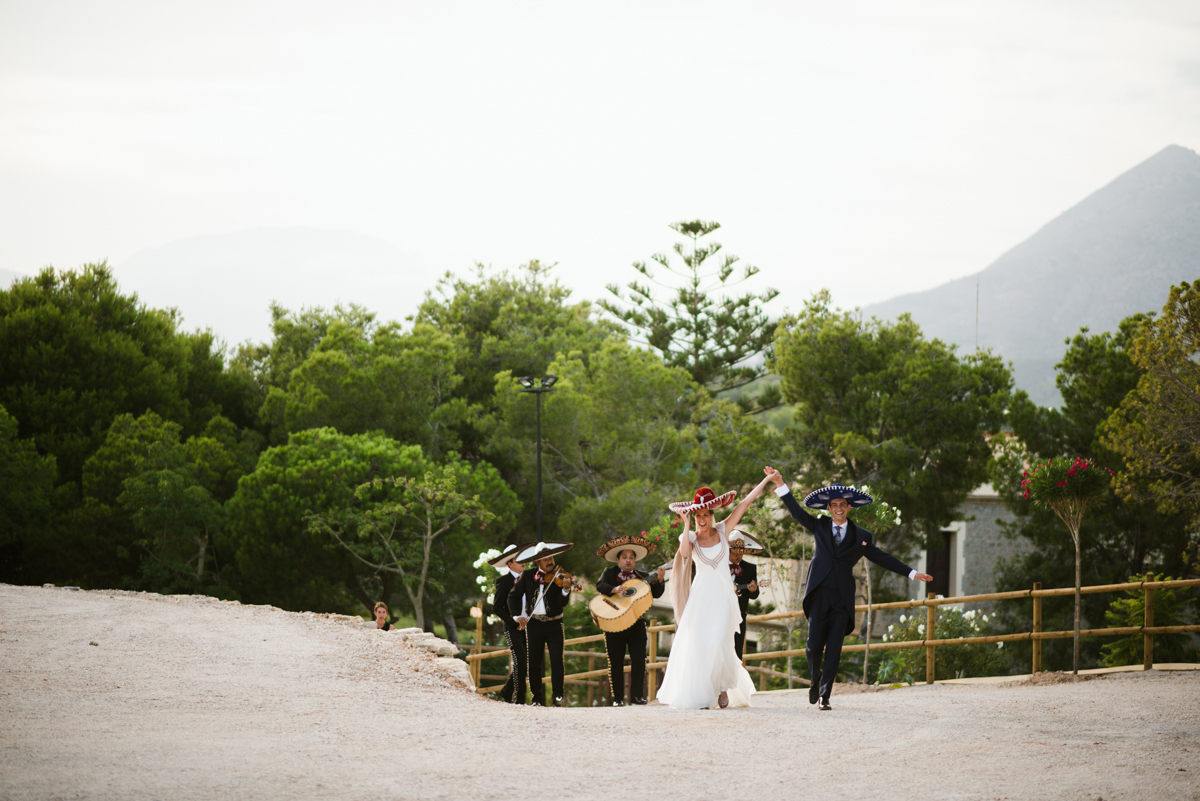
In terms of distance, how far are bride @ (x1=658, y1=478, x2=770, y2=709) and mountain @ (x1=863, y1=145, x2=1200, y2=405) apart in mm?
135392

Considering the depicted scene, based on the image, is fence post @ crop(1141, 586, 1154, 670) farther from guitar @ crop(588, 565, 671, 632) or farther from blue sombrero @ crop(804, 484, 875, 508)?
guitar @ crop(588, 565, 671, 632)

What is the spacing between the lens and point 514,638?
10477 millimetres

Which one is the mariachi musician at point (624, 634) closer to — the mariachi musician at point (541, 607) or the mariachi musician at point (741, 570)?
the mariachi musician at point (541, 607)

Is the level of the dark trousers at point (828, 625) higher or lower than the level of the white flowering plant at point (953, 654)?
higher

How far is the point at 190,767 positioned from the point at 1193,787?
5.03 metres

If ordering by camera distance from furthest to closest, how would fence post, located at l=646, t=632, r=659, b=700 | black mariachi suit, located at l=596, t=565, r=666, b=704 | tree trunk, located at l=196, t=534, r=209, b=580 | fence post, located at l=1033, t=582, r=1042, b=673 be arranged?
tree trunk, located at l=196, t=534, r=209, b=580, fence post, located at l=646, t=632, r=659, b=700, fence post, located at l=1033, t=582, r=1042, b=673, black mariachi suit, located at l=596, t=565, r=666, b=704

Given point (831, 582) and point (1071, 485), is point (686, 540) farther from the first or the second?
point (1071, 485)

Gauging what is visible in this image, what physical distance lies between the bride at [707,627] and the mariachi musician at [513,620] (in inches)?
92.8

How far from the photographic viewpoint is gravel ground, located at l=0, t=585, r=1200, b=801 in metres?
4.84

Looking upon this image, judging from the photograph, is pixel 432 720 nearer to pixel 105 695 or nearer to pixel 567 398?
pixel 105 695

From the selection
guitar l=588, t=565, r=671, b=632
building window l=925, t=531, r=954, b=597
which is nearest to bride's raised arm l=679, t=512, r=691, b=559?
guitar l=588, t=565, r=671, b=632

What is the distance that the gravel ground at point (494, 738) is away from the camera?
4844 mm

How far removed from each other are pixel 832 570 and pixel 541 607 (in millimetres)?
3306

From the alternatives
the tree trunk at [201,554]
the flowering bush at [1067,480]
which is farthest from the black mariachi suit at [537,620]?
the tree trunk at [201,554]
